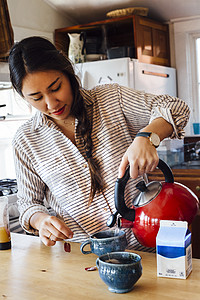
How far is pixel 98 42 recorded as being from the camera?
12.7 ft

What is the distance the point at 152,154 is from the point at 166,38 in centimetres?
324

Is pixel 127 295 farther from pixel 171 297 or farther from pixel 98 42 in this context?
pixel 98 42

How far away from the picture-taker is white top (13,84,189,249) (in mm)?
1305

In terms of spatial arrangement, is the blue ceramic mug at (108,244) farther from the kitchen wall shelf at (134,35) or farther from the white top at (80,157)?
the kitchen wall shelf at (134,35)

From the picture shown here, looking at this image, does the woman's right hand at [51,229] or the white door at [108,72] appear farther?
the white door at [108,72]

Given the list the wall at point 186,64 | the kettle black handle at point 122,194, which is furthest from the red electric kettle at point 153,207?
the wall at point 186,64

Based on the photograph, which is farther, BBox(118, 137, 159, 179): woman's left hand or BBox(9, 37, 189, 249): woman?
BBox(9, 37, 189, 249): woman

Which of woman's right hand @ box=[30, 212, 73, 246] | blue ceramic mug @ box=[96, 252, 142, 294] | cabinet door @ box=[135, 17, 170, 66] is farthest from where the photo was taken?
Answer: cabinet door @ box=[135, 17, 170, 66]

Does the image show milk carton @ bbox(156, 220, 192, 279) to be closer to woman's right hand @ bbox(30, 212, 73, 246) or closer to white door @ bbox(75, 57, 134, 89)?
woman's right hand @ bbox(30, 212, 73, 246)

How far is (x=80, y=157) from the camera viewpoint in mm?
1320

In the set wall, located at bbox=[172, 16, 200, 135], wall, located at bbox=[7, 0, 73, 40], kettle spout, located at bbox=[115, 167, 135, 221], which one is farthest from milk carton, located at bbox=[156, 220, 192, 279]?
wall, located at bbox=[172, 16, 200, 135]

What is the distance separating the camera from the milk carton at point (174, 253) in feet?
2.99

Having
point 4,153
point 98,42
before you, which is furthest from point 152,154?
point 98,42

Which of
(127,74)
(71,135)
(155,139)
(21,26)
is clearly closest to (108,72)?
(127,74)
